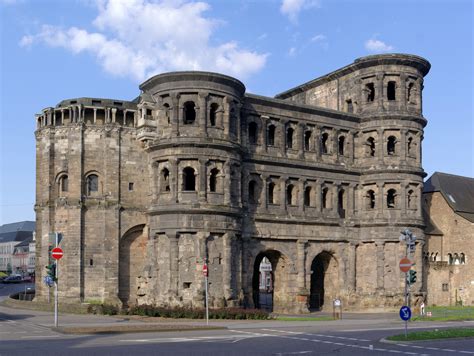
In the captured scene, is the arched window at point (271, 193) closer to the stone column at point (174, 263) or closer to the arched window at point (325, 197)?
the arched window at point (325, 197)

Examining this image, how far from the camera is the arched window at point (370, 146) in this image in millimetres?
56656

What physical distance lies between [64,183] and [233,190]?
1207 cm

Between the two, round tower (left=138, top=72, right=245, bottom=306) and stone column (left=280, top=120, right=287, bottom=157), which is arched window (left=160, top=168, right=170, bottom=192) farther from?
stone column (left=280, top=120, right=287, bottom=157)

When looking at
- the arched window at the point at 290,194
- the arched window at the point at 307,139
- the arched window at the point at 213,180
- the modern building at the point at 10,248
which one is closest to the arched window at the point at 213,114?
the arched window at the point at 213,180

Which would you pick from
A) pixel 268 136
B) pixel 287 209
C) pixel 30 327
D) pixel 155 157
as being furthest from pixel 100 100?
pixel 30 327

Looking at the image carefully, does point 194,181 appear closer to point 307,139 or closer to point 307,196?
point 307,196

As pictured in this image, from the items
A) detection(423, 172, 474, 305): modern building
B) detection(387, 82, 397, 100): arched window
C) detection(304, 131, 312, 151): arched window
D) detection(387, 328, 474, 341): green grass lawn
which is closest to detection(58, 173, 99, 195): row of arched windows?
detection(304, 131, 312, 151): arched window

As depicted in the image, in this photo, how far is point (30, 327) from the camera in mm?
33000

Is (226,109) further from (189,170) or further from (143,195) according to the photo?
(143,195)

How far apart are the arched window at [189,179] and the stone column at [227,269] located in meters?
4.08

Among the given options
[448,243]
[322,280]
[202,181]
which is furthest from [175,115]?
[448,243]

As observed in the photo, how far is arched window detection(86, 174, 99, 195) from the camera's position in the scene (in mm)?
49344

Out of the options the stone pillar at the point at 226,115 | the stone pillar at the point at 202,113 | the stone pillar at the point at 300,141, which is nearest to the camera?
the stone pillar at the point at 202,113

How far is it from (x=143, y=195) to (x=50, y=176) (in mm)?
6627
